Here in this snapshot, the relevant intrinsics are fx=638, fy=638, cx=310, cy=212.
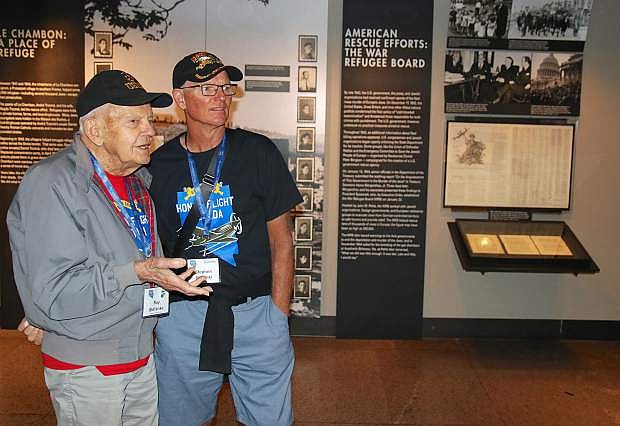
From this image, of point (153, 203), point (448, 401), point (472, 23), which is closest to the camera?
point (153, 203)

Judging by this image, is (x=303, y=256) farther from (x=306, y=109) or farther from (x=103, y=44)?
(x=103, y=44)

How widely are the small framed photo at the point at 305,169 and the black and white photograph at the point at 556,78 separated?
→ 179 centimetres

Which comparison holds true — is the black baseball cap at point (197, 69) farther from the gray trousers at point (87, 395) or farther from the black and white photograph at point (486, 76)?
the black and white photograph at point (486, 76)

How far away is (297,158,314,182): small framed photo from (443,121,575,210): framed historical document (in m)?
1.06

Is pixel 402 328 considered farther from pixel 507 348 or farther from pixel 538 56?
pixel 538 56

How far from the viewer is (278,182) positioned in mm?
2498

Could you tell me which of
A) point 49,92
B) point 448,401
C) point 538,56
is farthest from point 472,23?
point 49,92

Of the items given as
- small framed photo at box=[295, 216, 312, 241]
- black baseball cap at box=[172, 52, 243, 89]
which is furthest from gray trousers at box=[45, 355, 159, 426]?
small framed photo at box=[295, 216, 312, 241]

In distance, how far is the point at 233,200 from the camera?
2.43 m

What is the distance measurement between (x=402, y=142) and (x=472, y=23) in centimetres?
104

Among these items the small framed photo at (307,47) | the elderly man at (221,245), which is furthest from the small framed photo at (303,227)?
the elderly man at (221,245)

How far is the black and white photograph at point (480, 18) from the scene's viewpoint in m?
4.84

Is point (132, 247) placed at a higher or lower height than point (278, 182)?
lower

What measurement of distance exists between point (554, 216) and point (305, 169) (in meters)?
2.03
